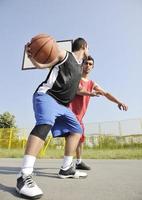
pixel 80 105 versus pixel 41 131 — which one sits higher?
pixel 80 105

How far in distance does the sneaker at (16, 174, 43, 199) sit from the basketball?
51.8 inches

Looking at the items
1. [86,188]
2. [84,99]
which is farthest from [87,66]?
[86,188]

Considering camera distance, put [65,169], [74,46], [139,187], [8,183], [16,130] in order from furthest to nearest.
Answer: [16,130], [74,46], [65,169], [8,183], [139,187]

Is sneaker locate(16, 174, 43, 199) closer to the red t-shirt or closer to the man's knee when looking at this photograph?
the man's knee

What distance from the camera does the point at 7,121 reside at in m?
50.1

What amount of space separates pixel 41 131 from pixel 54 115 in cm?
28

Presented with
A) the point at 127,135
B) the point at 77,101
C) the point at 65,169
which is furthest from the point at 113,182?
the point at 127,135

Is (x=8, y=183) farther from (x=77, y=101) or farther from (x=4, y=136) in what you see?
(x=4, y=136)

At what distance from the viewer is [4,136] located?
25828 millimetres

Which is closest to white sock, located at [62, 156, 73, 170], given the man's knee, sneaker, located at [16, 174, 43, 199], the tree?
the man's knee

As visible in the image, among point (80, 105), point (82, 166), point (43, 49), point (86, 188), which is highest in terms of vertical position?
point (43, 49)

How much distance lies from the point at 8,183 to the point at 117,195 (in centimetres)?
120

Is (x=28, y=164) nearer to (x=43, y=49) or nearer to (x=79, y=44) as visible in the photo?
(x=43, y=49)

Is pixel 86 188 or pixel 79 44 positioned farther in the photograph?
pixel 79 44
